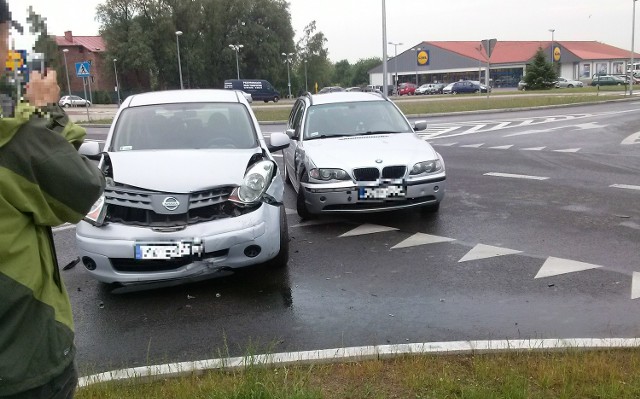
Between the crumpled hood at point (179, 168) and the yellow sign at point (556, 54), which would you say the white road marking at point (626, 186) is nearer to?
the crumpled hood at point (179, 168)

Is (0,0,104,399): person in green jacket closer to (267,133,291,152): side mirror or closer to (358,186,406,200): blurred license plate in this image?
(267,133,291,152): side mirror

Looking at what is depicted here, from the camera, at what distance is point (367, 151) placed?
7.32 m

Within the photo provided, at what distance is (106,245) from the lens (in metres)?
4.74

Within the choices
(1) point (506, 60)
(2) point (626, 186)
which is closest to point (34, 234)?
(2) point (626, 186)

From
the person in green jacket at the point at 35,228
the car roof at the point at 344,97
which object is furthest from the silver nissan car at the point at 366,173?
the person in green jacket at the point at 35,228

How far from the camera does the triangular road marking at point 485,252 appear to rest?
596cm

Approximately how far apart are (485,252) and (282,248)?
2.15m

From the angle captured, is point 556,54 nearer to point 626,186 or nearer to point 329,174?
point 626,186

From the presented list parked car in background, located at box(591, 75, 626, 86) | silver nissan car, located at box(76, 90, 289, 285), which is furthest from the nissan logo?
parked car in background, located at box(591, 75, 626, 86)

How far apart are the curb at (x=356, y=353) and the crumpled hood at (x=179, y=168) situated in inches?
68.3

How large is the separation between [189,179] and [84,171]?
3.14 metres

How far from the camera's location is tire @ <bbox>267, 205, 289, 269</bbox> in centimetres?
550

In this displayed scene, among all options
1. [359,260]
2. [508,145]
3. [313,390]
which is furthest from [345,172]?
[508,145]

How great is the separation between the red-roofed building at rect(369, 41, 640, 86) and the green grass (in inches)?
3053
